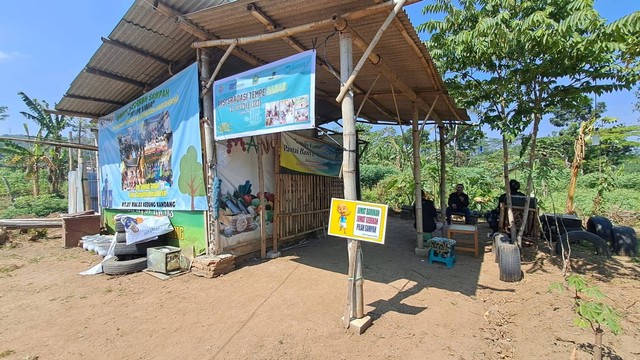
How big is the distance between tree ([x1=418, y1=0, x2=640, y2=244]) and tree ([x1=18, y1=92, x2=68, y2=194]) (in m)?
21.6

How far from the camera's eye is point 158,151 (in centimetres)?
651

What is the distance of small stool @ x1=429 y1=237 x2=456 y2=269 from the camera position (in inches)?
232

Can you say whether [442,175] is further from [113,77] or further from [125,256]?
[113,77]

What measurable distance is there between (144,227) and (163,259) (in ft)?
3.25

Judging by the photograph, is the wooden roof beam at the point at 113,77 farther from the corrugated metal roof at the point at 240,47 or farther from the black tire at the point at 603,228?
the black tire at the point at 603,228

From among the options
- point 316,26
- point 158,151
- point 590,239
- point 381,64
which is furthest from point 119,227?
point 590,239

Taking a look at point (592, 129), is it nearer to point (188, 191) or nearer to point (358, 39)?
point (358, 39)

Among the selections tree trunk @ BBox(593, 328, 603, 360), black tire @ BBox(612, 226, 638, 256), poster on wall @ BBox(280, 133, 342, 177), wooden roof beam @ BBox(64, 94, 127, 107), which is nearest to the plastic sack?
poster on wall @ BBox(280, 133, 342, 177)

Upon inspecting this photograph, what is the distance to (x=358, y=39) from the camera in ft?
13.1

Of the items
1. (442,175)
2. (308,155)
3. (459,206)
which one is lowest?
(459,206)

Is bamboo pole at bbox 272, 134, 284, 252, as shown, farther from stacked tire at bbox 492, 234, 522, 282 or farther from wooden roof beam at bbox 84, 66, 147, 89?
stacked tire at bbox 492, 234, 522, 282

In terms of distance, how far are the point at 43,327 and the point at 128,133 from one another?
5139mm

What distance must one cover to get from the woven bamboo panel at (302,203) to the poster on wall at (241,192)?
0.95 feet

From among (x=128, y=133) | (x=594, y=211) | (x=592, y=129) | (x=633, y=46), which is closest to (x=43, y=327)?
(x=128, y=133)
